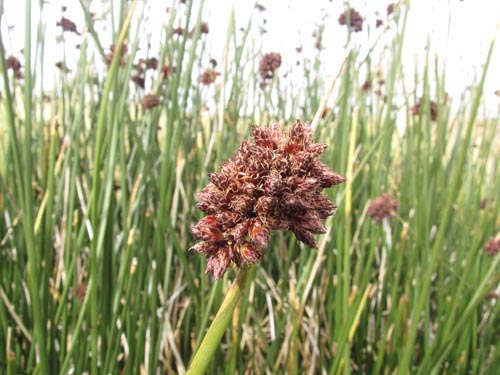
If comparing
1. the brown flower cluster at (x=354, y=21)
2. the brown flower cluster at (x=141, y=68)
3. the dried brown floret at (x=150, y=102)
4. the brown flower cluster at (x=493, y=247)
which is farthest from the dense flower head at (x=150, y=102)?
the brown flower cluster at (x=493, y=247)

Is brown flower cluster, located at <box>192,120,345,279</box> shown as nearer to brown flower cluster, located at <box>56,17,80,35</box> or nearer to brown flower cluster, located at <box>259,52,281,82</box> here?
brown flower cluster, located at <box>56,17,80,35</box>

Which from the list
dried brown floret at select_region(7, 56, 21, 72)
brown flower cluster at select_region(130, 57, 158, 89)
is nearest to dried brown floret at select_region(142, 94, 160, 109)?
brown flower cluster at select_region(130, 57, 158, 89)

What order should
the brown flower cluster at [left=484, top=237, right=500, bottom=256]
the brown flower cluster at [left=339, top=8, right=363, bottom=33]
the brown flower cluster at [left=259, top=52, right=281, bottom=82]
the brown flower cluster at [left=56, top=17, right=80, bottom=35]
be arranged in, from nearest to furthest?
1. the brown flower cluster at [left=484, top=237, right=500, bottom=256]
2. the brown flower cluster at [left=56, top=17, right=80, bottom=35]
3. the brown flower cluster at [left=339, top=8, right=363, bottom=33]
4. the brown flower cluster at [left=259, top=52, right=281, bottom=82]

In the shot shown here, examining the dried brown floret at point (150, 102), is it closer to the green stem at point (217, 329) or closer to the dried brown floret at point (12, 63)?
the dried brown floret at point (12, 63)

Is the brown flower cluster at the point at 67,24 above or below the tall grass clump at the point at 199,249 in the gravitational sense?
above

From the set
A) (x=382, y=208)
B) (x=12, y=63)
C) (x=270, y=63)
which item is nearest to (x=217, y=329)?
(x=382, y=208)

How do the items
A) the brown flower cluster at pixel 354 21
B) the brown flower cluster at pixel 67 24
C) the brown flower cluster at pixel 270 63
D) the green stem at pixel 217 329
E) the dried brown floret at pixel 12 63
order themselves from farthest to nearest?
the brown flower cluster at pixel 270 63 < the brown flower cluster at pixel 354 21 < the brown flower cluster at pixel 67 24 < the dried brown floret at pixel 12 63 < the green stem at pixel 217 329

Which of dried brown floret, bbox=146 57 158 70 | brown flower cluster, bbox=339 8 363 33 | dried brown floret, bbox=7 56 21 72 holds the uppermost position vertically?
brown flower cluster, bbox=339 8 363 33

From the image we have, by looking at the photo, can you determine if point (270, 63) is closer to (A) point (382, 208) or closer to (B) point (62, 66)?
(B) point (62, 66)

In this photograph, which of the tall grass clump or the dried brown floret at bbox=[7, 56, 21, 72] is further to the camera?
the dried brown floret at bbox=[7, 56, 21, 72]
